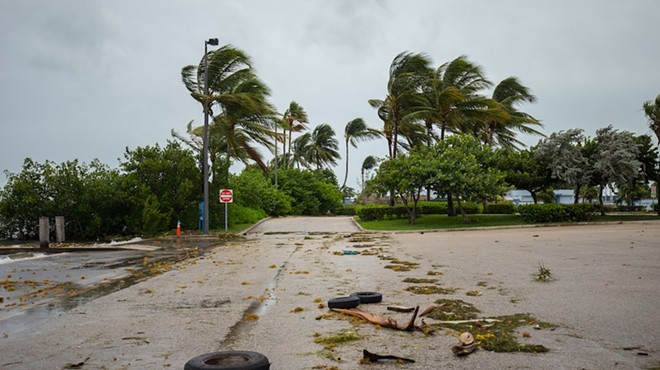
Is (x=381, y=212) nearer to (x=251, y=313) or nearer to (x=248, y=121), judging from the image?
(x=248, y=121)

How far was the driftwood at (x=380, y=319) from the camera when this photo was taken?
5.48 metres

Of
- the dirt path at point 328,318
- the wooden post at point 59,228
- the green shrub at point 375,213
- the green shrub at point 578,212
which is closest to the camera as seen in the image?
the dirt path at point 328,318

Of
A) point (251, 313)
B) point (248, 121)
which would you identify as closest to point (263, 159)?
point (248, 121)

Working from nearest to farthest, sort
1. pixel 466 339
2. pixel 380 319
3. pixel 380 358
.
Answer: pixel 380 358 < pixel 466 339 < pixel 380 319

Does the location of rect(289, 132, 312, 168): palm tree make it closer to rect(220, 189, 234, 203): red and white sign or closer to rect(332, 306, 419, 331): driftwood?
rect(220, 189, 234, 203): red and white sign

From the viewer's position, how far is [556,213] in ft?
101

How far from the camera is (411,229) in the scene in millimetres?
28719

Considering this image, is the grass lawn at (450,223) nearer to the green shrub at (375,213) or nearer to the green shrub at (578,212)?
the green shrub at (578,212)

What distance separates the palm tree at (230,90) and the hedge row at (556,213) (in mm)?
15597

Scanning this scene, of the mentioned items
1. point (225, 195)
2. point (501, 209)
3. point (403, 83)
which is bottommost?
point (501, 209)

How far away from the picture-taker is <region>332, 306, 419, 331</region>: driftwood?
5.48 metres

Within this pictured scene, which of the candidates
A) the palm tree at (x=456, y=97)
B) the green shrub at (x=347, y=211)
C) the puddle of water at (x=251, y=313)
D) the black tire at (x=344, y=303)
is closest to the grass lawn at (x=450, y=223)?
the palm tree at (x=456, y=97)

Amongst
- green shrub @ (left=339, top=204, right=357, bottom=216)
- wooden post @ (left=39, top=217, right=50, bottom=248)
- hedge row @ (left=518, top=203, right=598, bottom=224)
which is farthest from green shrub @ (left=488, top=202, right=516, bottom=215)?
wooden post @ (left=39, top=217, right=50, bottom=248)

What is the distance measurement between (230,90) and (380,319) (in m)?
25.0
